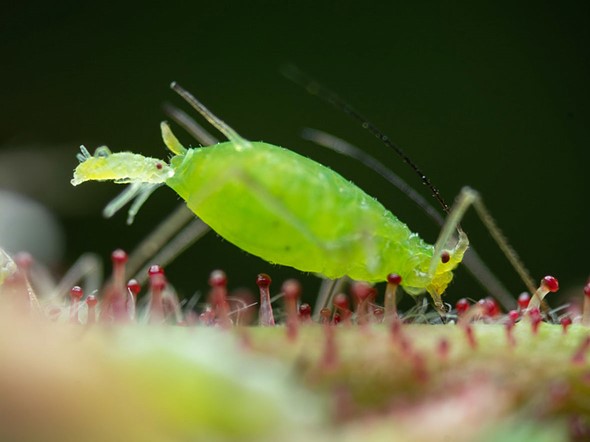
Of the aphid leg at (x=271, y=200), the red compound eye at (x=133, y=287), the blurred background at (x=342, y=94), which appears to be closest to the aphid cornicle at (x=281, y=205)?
the aphid leg at (x=271, y=200)

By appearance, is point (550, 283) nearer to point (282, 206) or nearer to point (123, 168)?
point (282, 206)

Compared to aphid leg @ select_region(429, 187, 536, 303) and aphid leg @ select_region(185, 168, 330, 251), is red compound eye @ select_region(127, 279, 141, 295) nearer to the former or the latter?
aphid leg @ select_region(185, 168, 330, 251)

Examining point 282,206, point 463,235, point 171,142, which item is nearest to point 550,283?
point 463,235

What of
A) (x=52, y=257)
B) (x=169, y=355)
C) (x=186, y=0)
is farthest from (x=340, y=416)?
(x=186, y=0)

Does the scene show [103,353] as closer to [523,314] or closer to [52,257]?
[523,314]

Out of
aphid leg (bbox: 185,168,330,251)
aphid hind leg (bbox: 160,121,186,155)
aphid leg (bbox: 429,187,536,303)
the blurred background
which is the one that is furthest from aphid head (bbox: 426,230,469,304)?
the blurred background

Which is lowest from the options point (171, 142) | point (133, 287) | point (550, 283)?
point (133, 287)

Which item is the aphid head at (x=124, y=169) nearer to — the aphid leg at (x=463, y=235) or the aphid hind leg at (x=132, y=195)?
the aphid hind leg at (x=132, y=195)

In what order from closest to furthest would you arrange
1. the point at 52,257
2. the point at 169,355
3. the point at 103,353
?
the point at 169,355 < the point at 103,353 < the point at 52,257

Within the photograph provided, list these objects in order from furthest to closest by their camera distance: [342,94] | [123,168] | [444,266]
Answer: [342,94] → [444,266] → [123,168]
